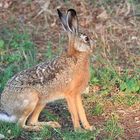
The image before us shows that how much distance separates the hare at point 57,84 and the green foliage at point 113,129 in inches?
7.3

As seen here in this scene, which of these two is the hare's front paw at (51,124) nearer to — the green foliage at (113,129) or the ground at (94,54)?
the ground at (94,54)

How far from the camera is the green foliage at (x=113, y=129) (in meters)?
5.84

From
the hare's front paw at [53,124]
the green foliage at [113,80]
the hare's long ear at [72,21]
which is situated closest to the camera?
the hare's long ear at [72,21]

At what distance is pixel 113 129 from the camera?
234 inches

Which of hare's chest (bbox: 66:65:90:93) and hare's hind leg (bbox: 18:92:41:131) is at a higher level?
hare's chest (bbox: 66:65:90:93)

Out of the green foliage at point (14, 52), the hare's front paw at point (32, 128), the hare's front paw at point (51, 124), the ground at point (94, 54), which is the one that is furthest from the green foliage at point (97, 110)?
the green foliage at point (14, 52)

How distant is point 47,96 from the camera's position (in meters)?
6.04

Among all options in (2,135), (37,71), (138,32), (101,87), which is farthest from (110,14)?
(2,135)

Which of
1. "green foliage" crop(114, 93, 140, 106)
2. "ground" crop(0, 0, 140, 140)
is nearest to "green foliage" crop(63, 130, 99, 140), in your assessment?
"ground" crop(0, 0, 140, 140)

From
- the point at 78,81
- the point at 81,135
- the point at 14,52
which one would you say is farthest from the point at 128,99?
the point at 14,52

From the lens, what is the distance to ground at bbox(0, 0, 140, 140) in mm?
6102

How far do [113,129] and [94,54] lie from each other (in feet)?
6.87

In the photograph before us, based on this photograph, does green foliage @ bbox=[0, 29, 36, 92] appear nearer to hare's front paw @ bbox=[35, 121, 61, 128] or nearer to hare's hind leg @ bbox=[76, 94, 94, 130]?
hare's front paw @ bbox=[35, 121, 61, 128]

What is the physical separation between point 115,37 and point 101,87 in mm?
1486
